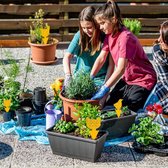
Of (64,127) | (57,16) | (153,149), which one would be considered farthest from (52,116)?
(57,16)

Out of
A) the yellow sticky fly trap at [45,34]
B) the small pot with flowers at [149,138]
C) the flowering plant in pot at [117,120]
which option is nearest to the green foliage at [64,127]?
the flowering plant in pot at [117,120]

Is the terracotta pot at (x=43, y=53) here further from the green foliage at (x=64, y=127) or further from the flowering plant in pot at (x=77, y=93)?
the green foliage at (x=64, y=127)

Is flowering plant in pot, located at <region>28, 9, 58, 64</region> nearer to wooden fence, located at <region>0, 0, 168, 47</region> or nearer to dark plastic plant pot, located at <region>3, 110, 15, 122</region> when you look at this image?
wooden fence, located at <region>0, 0, 168, 47</region>

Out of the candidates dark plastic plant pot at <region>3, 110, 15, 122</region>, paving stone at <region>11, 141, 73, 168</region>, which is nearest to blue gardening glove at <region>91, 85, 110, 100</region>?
paving stone at <region>11, 141, 73, 168</region>

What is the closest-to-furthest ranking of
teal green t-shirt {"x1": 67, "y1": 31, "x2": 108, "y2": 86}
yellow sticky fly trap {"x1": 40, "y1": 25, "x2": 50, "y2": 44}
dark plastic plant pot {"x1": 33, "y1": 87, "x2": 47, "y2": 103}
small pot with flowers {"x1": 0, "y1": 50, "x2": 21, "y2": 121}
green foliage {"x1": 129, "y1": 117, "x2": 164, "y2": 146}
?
green foliage {"x1": 129, "y1": 117, "x2": 164, "y2": 146} → small pot with flowers {"x1": 0, "y1": 50, "x2": 21, "y2": 121} → dark plastic plant pot {"x1": 33, "y1": 87, "x2": 47, "y2": 103} → teal green t-shirt {"x1": 67, "y1": 31, "x2": 108, "y2": 86} → yellow sticky fly trap {"x1": 40, "y1": 25, "x2": 50, "y2": 44}

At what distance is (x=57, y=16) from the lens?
303 inches

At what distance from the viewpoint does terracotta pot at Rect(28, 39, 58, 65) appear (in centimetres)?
641

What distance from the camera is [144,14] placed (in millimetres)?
7824

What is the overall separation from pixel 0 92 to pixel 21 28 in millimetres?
3093

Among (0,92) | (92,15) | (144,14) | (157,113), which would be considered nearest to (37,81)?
(0,92)

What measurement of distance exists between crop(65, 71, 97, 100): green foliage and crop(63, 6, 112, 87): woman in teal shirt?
158 mm

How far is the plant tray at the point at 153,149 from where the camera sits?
393 cm

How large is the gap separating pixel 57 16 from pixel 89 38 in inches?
124

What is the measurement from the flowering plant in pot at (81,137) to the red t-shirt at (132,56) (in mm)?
790
